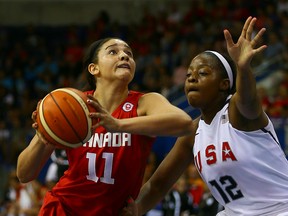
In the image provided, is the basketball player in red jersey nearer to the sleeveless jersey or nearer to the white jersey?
the sleeveless jersey

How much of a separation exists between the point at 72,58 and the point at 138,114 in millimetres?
12435

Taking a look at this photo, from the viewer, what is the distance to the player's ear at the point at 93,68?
183 inches

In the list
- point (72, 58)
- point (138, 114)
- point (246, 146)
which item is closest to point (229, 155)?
point (246, 146)

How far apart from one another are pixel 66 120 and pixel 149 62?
37.5 feet

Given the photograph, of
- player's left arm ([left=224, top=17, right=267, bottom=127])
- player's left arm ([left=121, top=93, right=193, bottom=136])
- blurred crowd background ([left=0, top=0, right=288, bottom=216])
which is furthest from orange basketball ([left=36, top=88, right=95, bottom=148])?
blurred crowd background ([left=0, top=0, right=288, bottom=216])

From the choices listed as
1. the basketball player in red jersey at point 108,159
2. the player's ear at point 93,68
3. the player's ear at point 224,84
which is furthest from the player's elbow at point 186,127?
the player's ear at point 93,68

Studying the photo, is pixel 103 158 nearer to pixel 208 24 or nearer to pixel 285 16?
pixel 285 16

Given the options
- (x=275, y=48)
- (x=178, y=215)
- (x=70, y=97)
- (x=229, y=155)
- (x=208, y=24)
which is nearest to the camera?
(x=70, y=97)

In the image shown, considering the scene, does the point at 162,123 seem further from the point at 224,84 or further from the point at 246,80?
the point at 224,84

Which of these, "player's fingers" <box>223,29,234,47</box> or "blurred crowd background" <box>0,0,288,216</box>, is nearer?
"player's fingers" <box>223,29,234,47</box>

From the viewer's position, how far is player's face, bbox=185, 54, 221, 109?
445cm

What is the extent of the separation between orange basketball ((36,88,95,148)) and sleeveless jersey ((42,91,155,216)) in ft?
1.14

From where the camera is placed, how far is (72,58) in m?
16.6

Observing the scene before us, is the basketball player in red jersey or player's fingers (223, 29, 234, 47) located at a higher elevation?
player's fingers (223, 29, 234, 47)
